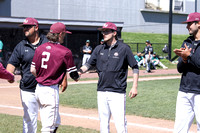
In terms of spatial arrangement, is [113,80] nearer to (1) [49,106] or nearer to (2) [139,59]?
(1) [49,106]

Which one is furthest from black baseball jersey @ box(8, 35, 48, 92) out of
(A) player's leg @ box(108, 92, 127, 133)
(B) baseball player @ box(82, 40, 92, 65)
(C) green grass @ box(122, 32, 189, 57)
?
(C) green grass @ box(122, 32, 189, 57)

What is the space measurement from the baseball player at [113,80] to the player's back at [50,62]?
77cm

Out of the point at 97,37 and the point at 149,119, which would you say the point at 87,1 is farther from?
the point at 149,119

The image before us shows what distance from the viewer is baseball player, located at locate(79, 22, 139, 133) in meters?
6.07

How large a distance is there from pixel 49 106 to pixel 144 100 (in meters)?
6.90

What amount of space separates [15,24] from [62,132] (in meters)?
15.4

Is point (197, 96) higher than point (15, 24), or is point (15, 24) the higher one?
point (15, 24)

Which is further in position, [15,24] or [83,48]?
[83,48]

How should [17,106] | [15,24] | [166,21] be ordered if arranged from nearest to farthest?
[17,106], [15,24], [166,21]

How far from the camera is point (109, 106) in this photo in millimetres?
6148

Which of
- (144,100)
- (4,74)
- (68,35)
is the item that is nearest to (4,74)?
(4,74)

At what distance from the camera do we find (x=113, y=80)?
6.17m

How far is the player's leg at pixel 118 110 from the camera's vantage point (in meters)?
6.03

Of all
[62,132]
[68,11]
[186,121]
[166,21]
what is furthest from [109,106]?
[166,21]
